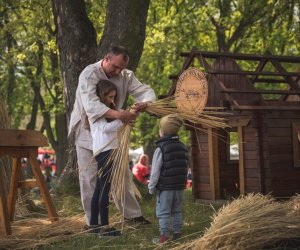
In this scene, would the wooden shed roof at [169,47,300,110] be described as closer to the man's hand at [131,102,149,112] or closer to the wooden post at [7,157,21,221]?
the man's hand at [131,102,149,112]

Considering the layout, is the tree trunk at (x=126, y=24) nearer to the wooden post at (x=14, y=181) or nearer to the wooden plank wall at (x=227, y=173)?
the wooden plank wall at (x=227, y=173)

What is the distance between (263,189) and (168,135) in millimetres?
3439

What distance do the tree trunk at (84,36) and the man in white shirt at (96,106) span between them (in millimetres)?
2627

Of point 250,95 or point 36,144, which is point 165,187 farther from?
point 250,95

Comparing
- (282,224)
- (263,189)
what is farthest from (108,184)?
(263,189)

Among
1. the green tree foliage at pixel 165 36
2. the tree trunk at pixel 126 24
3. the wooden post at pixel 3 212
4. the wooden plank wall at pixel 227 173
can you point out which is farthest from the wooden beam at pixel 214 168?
the green tree foliage at pixel 165 36

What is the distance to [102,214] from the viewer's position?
6.04 m

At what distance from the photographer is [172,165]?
18.7ft

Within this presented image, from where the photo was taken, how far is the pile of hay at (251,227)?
14.0 feet

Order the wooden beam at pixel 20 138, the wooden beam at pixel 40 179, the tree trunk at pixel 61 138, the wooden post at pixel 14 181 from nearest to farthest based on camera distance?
the wooden beam at pixel 20 138
the wooden beam at pixel 40 179
the wooden post at pixel 14 181
the tree trunk at pixel 61 138

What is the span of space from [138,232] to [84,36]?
168 inches

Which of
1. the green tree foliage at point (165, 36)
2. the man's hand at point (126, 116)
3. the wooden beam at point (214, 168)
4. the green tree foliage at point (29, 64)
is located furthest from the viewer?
the green tree foliage at point (165, 36)

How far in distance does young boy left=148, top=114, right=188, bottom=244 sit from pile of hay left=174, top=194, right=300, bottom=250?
101cm

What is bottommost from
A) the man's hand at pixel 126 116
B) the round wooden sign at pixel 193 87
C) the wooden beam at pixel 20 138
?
the wooden beam at pixel 20 138
